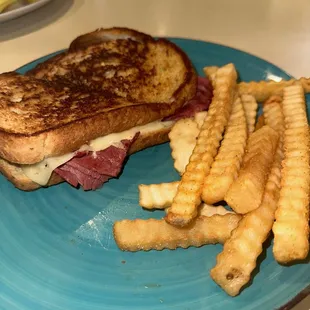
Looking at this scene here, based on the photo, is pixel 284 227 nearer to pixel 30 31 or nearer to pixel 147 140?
pixel 147 140

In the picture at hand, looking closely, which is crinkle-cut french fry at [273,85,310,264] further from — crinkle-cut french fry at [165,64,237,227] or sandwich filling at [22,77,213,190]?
sandwich filling at [22,77,213,190]

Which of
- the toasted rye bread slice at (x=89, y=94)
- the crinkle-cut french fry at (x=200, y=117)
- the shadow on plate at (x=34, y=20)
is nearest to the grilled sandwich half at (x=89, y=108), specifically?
the toasted rye bread slice at (x=89, y=94)

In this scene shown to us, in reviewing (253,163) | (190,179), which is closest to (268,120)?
(253,163)

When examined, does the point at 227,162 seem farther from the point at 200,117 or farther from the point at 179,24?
the point at 179,24

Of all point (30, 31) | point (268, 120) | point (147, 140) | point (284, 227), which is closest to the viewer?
point (284, 227)

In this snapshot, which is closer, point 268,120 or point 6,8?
point 268,120

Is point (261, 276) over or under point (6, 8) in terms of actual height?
under

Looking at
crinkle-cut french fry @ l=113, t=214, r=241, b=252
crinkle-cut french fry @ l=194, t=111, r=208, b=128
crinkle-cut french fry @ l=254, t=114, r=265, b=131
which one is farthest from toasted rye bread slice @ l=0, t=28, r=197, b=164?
crinkle-cut french fry @ l=113, t=214, r=241, b=252
